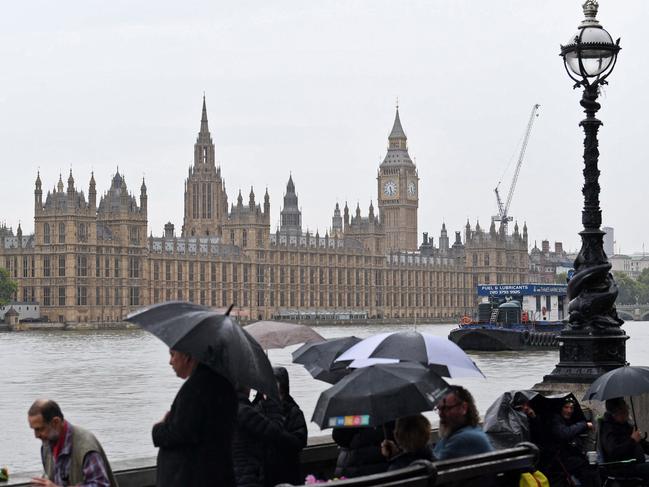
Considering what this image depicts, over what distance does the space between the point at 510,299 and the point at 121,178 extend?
54766 mm

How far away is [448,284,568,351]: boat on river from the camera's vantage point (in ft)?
178

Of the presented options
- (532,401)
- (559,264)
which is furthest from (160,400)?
(559,264)

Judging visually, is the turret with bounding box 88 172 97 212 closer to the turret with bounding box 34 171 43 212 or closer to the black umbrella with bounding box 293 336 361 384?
the turret with bounding box 34 171 43 212

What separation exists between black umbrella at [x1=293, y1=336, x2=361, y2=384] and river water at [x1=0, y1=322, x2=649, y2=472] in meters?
8.91

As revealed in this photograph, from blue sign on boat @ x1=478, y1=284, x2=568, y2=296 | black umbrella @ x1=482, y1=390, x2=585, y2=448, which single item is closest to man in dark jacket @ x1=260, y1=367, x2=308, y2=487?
black umbrella @ x1=482, y1=390, x2=585, y2=448

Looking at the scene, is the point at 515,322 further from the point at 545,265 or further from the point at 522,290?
the point at 545,265

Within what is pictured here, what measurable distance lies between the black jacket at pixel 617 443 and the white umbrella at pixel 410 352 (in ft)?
3.24

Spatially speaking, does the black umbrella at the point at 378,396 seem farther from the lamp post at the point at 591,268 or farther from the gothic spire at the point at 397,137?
the gothic spire at the point at 397,137

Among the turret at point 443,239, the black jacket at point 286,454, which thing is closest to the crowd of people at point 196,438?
the black jacket at point 286,454

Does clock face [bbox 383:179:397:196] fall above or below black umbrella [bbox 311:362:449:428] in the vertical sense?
above

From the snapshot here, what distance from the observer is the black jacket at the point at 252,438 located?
702 cm

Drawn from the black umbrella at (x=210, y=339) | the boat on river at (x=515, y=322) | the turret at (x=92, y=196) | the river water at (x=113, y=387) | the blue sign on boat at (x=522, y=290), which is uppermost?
the turret at (x=92, y=196)

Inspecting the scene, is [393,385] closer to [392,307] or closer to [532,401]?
[532,401]

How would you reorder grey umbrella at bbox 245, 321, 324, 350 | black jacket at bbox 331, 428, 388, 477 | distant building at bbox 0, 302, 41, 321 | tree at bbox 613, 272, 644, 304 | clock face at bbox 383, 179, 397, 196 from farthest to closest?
1. tree at bbox 613, 272, 644, 304
2. clock face at bbox 383, 179, 397, 196
3. distant building at bbox 0, 302, 41, 321
4. grey umbrella at bbox 245, 321, 324, 350
5. black jacket at bbox 331, 428, 388, 477
